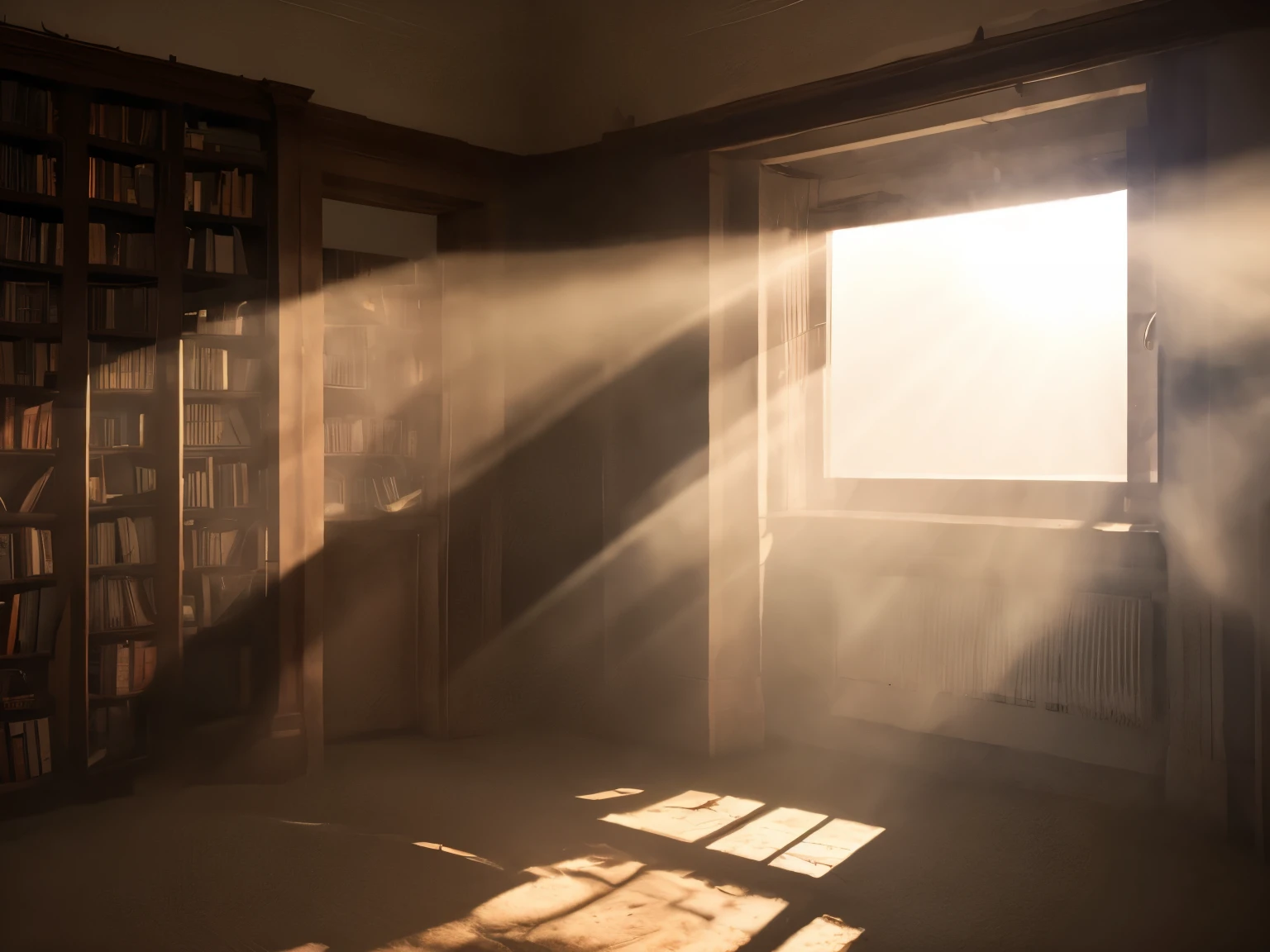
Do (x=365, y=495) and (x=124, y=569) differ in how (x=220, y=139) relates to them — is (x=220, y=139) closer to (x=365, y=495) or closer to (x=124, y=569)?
(x=365, y=495)

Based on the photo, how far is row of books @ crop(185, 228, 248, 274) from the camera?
4.08 metres

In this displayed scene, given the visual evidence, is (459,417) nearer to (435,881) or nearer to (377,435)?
(377,435)

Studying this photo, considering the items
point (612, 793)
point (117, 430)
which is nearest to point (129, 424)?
point (117, 430)

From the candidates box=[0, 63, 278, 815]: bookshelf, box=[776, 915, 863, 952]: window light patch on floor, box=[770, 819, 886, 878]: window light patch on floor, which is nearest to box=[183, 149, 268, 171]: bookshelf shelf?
box=[0, 63, 278, 815]: bookshelf

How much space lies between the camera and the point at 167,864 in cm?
318

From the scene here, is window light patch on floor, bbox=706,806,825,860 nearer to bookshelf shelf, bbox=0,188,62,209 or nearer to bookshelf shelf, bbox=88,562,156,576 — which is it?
bookshelf shelf, bbox=88,562,156,576

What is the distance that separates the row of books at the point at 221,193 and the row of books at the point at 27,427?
38.6 inches

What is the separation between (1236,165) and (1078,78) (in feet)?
2.02

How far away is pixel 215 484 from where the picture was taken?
13.7 feet

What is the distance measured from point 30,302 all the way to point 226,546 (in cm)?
120

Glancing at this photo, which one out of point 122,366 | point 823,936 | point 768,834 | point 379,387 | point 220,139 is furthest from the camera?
point 379,387

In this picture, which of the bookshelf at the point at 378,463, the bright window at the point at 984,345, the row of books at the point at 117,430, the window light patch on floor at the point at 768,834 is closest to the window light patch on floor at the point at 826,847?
the window light patch on floor at the point at 768,834

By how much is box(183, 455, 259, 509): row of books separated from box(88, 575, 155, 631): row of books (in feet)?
1.22

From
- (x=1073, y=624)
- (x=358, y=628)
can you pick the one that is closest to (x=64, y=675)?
(x=358, y=628)
